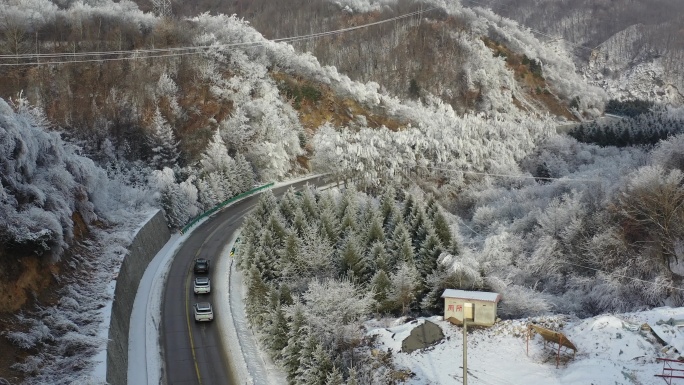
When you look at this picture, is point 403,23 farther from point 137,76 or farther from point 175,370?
point 175,370

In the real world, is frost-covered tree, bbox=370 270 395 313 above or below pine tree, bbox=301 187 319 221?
below

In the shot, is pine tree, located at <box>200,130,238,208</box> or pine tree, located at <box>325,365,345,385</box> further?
pine tree, located at <box>200,130,238,208</box>

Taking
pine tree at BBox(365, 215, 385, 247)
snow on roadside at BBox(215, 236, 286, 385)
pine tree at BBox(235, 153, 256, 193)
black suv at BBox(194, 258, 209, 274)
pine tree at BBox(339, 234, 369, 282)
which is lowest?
snow on roadside at BBox(215, 236, 286, 385)

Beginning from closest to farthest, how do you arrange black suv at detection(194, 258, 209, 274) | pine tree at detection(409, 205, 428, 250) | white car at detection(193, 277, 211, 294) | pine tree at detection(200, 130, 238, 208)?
white car at detection(193, 277, 211, 294) < pine tree at detection(409, 205, 428, 250) < black suv at detection(194, 258, 209, 274) < pine tree at detection(200, 130, 238, 208)

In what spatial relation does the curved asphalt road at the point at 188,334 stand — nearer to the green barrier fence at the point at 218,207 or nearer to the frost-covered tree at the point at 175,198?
the frost-covered tree at the point at 175,198

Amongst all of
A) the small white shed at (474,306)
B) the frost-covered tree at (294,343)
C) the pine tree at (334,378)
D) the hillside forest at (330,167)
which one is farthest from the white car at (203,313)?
the small white shed at (474,306)

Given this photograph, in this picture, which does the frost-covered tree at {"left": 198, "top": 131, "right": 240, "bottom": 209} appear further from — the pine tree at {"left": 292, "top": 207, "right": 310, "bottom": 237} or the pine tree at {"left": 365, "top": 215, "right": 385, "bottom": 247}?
the pine tree at {"left": 365, "top": 215, "right": 385, "bottom": 247}

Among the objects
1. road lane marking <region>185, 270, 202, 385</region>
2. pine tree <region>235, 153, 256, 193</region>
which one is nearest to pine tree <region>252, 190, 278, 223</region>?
road lane marking <region>185, 270, 202, 385</region>
